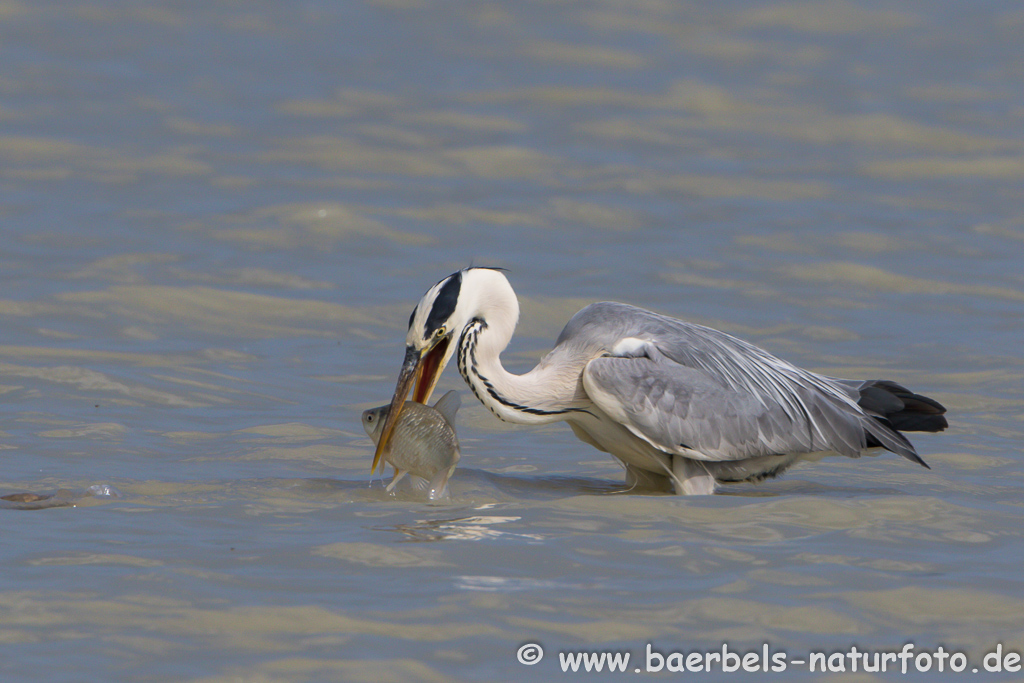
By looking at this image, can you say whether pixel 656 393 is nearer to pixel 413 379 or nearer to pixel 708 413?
pixel 708 413

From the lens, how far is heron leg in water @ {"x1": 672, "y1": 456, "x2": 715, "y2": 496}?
858 centimetres

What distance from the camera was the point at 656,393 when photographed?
8.37m

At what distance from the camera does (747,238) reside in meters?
17.4

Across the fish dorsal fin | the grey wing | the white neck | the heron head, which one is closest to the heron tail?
the grey wing

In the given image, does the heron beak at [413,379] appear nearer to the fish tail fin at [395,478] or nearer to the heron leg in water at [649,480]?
the fish tail fin at [395,478]

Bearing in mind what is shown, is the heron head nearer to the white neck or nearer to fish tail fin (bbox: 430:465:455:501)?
the white neck

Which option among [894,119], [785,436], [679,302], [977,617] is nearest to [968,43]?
[894,119]

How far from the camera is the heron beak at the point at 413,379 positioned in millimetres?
7867

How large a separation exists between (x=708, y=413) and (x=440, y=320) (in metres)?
1.69

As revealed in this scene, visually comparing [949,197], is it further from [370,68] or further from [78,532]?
[78,532]

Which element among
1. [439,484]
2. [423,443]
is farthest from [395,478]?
[423,443]

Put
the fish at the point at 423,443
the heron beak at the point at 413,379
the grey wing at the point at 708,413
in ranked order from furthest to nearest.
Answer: the grey wing at the point at 708,413, the heron beak at the point at 413,379, the fish at the point at 423,443

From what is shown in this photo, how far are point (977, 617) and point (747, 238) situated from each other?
11542 mm

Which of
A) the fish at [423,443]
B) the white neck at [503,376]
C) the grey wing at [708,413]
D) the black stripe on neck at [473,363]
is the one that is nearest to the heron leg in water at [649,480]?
the grey wing at [708,413]
